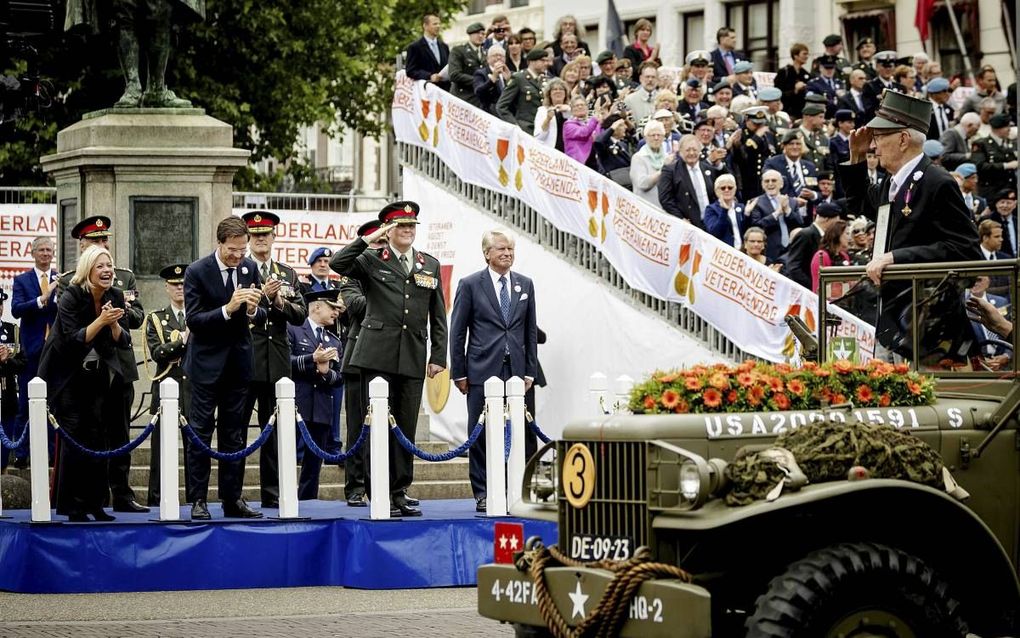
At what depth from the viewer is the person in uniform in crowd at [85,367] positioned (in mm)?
14523

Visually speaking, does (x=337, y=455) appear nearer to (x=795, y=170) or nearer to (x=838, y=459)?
(x=838, y=459)

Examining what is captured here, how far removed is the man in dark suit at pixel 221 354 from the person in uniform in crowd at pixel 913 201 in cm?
556

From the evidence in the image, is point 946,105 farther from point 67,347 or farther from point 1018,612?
point 1018,612

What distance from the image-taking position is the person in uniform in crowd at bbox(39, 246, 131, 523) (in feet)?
47.6

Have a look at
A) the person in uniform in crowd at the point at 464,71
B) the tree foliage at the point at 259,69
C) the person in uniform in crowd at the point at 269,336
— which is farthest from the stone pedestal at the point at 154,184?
the tree foliage at the point at 259,69

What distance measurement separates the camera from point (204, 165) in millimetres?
18125

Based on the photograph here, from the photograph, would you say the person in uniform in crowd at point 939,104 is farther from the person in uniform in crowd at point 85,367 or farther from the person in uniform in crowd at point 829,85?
the person in uniform in crowd at point 85,367

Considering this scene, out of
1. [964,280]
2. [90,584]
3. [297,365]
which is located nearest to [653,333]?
[297,365]

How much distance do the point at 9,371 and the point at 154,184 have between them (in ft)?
6.77

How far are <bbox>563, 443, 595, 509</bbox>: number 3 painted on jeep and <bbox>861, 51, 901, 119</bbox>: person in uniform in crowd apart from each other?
17.8 metres

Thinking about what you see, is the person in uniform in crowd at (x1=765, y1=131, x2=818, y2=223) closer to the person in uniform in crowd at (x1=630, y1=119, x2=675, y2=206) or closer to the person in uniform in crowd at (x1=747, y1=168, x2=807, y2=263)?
the person in uniform in crowd at (x1=747, y1=168, x2=807, y2=263)

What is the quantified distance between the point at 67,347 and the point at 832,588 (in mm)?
7915

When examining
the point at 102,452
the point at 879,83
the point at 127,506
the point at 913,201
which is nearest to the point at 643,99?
the point at 879,83

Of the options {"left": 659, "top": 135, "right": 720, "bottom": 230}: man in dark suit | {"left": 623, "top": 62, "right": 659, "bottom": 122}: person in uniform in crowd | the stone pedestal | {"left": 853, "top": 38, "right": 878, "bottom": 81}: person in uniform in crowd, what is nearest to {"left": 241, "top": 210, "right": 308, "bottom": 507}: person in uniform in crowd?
the stone pedestal
